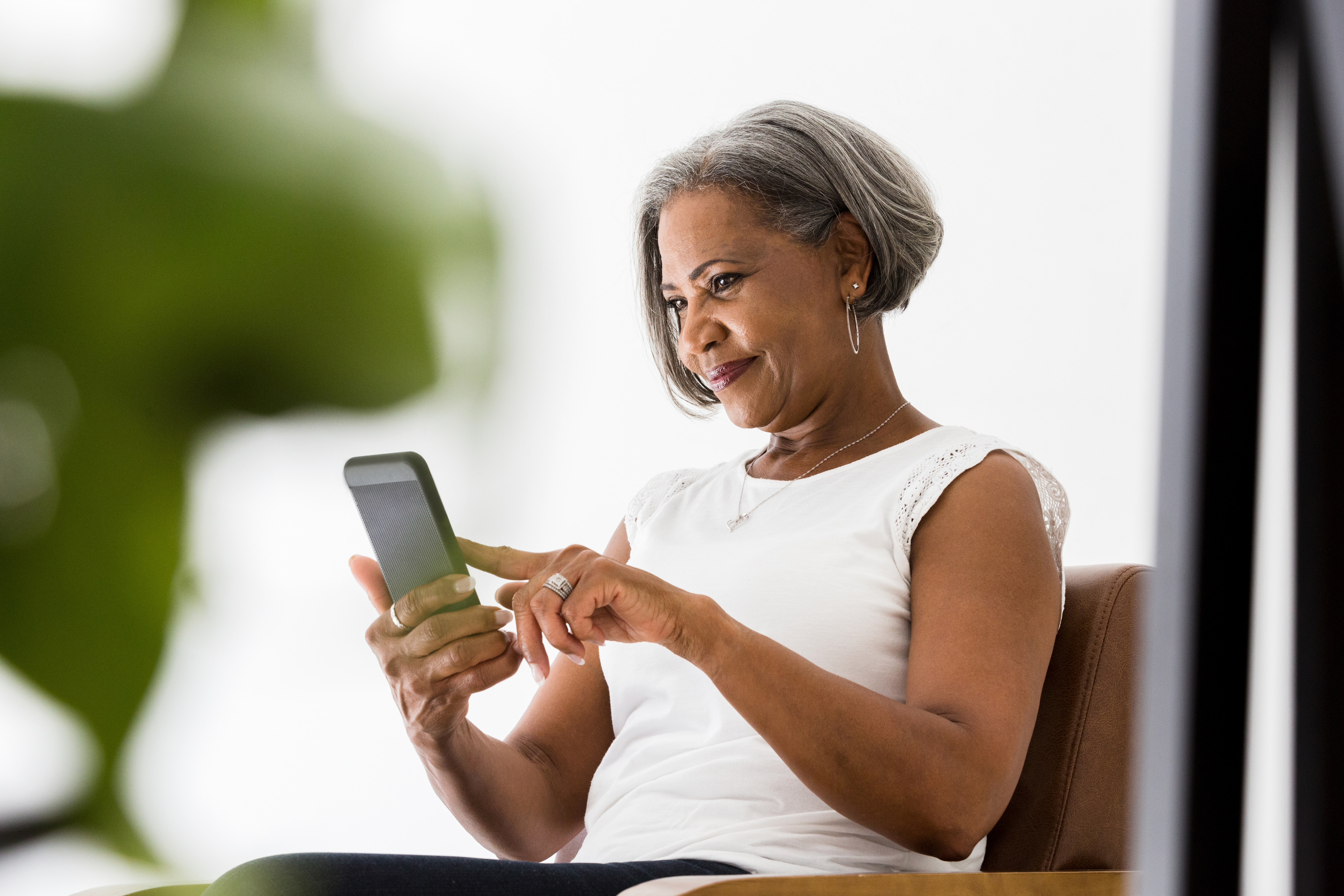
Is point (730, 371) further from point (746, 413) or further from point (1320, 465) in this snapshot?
point (1320, 465)

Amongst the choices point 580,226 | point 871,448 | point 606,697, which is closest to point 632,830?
point 606,697

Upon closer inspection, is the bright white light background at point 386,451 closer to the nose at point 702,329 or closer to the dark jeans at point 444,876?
the dark jeans at point 444,876

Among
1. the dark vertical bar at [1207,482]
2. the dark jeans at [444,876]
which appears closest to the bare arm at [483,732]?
the dark jeans at [444,876]

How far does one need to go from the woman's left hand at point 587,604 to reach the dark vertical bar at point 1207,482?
2.24 feet

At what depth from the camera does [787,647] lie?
3.55ft

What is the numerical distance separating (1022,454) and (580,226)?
1056 mm

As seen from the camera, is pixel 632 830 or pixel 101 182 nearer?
pixel 101 182

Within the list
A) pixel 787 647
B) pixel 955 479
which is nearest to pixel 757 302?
pixel 955 479

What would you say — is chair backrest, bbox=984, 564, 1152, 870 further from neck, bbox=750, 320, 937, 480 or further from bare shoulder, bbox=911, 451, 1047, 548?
neck, bbox=750, 320, 937, 480


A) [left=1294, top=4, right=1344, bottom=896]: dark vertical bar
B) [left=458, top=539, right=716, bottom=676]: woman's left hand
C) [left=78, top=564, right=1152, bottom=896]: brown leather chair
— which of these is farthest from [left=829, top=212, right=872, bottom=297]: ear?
[left=1294, top=4, right=1344, bottom=896]: dark vertical bar

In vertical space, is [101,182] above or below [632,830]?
above

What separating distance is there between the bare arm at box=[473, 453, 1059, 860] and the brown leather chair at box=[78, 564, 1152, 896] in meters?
0.07

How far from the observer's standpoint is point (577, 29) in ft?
0.72

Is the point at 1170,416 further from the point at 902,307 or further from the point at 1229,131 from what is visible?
the point at 902,307
